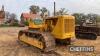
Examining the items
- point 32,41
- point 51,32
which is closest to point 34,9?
point 32,41

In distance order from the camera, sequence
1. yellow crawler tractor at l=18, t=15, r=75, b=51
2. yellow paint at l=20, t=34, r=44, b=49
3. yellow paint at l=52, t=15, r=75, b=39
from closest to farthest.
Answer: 1. yellow crawler tractor at l=18, t=15, r=75, b=51
2. yellow paint at l=20, t=34, r=44, b=49
3. yellow paint at l=52, t=15, r=75, b=39

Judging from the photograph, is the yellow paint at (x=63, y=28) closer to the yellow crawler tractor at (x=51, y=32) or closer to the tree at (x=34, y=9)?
the yellow crawler tractor at (x=51, y=32)

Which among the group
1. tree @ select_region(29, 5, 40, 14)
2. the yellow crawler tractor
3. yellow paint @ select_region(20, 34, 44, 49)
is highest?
tree @ select_region(29, 5, 40, 14)

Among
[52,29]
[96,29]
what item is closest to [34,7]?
[96,29]

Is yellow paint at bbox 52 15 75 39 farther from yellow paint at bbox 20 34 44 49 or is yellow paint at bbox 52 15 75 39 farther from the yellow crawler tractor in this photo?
yellow paint at bbox 20 34 44 49

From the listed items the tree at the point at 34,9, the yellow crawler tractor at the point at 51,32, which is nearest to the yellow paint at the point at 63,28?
the yellow crawler tractor at the point at 51,32

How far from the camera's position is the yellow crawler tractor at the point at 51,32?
13.2 meters

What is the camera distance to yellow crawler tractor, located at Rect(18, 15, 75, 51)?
43.3 feet

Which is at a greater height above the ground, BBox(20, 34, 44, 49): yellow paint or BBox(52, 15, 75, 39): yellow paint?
BBox(52, 15, 75, 39): yellow paint

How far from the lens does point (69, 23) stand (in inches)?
556

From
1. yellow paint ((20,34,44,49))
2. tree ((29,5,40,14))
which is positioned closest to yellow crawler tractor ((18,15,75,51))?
yellow paint ((20,34,44,49))

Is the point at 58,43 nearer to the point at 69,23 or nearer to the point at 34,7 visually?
the point at 69,23

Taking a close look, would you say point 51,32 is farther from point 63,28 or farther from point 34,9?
point 34,9

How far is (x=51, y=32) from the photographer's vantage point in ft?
47.1
